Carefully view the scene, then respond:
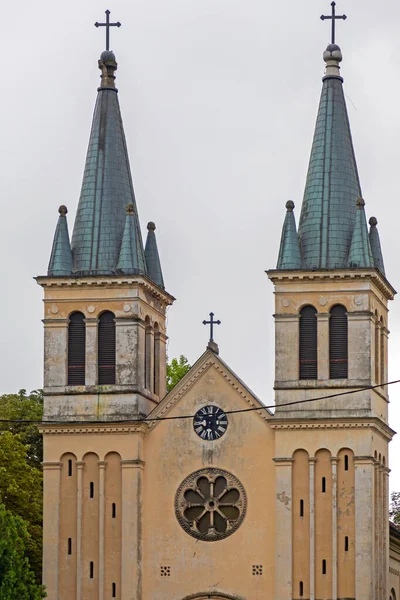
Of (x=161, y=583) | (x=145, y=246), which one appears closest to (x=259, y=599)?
(x=161, y=583)

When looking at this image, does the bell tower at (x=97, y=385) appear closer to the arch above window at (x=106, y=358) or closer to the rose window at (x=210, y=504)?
the arch above window at (x=106, y=358)

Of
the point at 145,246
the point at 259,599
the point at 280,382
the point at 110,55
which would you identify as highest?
the point at 110,55

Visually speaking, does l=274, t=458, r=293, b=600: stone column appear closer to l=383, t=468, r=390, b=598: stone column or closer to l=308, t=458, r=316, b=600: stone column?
l=308, t=458, r=316, b=600: stone column

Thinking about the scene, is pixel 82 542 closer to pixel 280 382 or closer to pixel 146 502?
pixel 146 502

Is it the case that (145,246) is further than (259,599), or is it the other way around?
(145,246)

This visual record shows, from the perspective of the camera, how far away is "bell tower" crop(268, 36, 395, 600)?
249 ft

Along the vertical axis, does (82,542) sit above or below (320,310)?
below

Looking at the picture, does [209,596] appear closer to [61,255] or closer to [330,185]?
[61,255]

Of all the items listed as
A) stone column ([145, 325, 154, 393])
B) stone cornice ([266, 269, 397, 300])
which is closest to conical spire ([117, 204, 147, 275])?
stone column ([145, 325, 154, 393])

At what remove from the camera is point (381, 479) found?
78.7 meters

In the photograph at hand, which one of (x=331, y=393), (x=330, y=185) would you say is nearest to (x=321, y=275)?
(x=330, y=185)

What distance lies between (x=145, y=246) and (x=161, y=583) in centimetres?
1252

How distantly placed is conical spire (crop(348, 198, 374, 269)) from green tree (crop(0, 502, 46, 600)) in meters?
14.6

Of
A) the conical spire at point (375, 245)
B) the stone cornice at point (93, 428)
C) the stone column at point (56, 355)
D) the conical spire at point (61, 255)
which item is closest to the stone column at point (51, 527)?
the stone cornice at point (93, 428)
